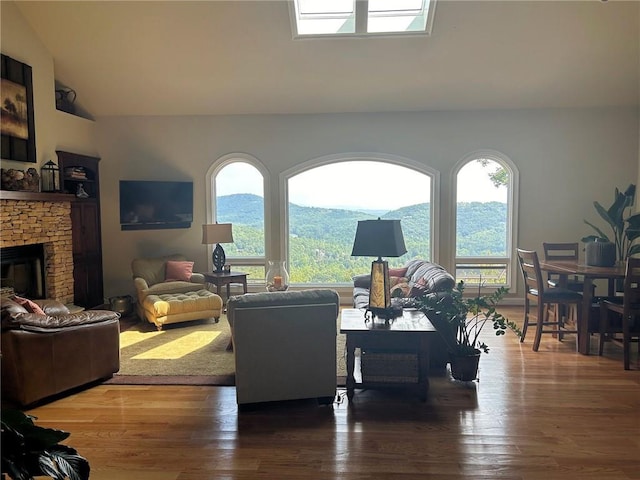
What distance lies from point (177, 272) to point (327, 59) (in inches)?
144

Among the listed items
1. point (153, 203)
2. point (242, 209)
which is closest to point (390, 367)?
point (242, 209)

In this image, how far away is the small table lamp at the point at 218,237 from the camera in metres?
6.31

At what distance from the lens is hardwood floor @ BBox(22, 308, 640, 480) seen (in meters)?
2.56

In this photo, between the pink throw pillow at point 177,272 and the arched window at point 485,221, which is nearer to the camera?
the pink throw pillow at point 177,272

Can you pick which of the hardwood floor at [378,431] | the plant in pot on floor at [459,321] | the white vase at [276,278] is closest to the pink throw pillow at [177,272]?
the white vase at [276,278]

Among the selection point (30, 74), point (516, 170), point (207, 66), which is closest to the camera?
point (30, 74)

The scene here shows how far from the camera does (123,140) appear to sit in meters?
7.02

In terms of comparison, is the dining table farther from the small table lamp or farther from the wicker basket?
the small table lamp

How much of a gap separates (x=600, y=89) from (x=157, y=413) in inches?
269

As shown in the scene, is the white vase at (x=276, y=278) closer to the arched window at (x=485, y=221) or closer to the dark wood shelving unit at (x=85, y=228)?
the dark wood shelving unit at (x=85, y=228)

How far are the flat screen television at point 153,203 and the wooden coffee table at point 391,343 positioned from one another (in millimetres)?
4337

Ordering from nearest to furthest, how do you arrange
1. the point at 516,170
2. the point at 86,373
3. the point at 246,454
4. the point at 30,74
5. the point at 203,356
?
the point at 246,454 < the point at 86,373 < the point at 203,356 < the point at 30,74 < the point at 516,170

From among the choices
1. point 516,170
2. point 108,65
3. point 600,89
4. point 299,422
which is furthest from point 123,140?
point 600,89

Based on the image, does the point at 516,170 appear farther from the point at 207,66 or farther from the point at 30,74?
the point at 30,74
